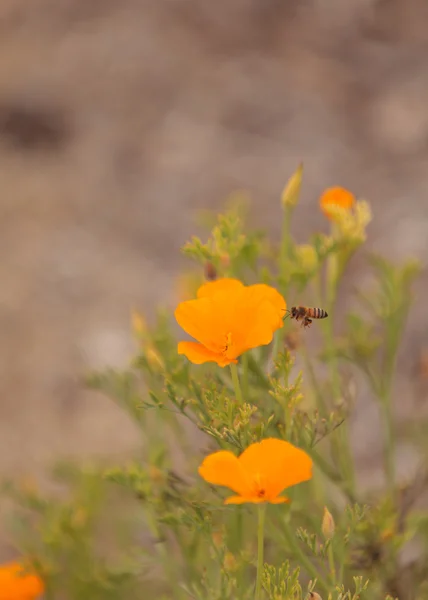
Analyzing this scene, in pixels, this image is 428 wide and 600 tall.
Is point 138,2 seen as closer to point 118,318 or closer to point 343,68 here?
point 343,68

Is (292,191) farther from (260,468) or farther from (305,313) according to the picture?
(260,468)

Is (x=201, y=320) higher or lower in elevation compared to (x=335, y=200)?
lower

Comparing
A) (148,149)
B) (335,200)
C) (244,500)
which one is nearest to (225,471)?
(244,500)

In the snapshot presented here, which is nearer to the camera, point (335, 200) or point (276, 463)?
point (276, 463)

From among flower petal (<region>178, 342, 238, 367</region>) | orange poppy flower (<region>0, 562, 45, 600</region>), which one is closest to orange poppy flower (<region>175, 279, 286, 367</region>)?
flower petal (<region>178, 342, 238, 367</region>)

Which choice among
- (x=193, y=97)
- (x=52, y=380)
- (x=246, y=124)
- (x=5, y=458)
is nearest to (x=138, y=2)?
(x=193, y=97)
